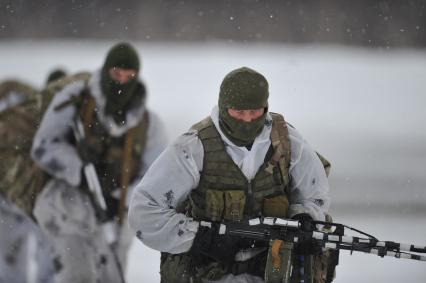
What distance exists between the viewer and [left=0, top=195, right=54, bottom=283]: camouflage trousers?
8180 mm

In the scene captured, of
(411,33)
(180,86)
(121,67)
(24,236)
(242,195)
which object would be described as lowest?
(24,236)

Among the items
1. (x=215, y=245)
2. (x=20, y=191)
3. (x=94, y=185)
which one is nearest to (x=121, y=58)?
(x=94, y=185)

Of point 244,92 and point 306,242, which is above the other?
point 244,92

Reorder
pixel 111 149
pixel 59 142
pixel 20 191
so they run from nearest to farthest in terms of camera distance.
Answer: pixel 59 142, pixel 111 149, pixel 20 191

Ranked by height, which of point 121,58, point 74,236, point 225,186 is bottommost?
point 74,236

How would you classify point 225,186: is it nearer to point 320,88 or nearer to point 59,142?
point 59,142

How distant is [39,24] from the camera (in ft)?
64.8

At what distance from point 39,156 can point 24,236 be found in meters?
1.21

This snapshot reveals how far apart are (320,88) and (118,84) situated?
1486 cm

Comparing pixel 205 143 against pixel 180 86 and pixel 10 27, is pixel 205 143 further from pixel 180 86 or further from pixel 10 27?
pixel 180 86

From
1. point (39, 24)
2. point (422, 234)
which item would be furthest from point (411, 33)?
point (422, 234)

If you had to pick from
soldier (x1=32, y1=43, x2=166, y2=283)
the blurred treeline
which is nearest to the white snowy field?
the blurred treeline

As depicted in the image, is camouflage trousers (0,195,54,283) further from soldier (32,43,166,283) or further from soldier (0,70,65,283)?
soldier (32,43,166,283)

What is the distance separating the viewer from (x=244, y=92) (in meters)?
4.89
